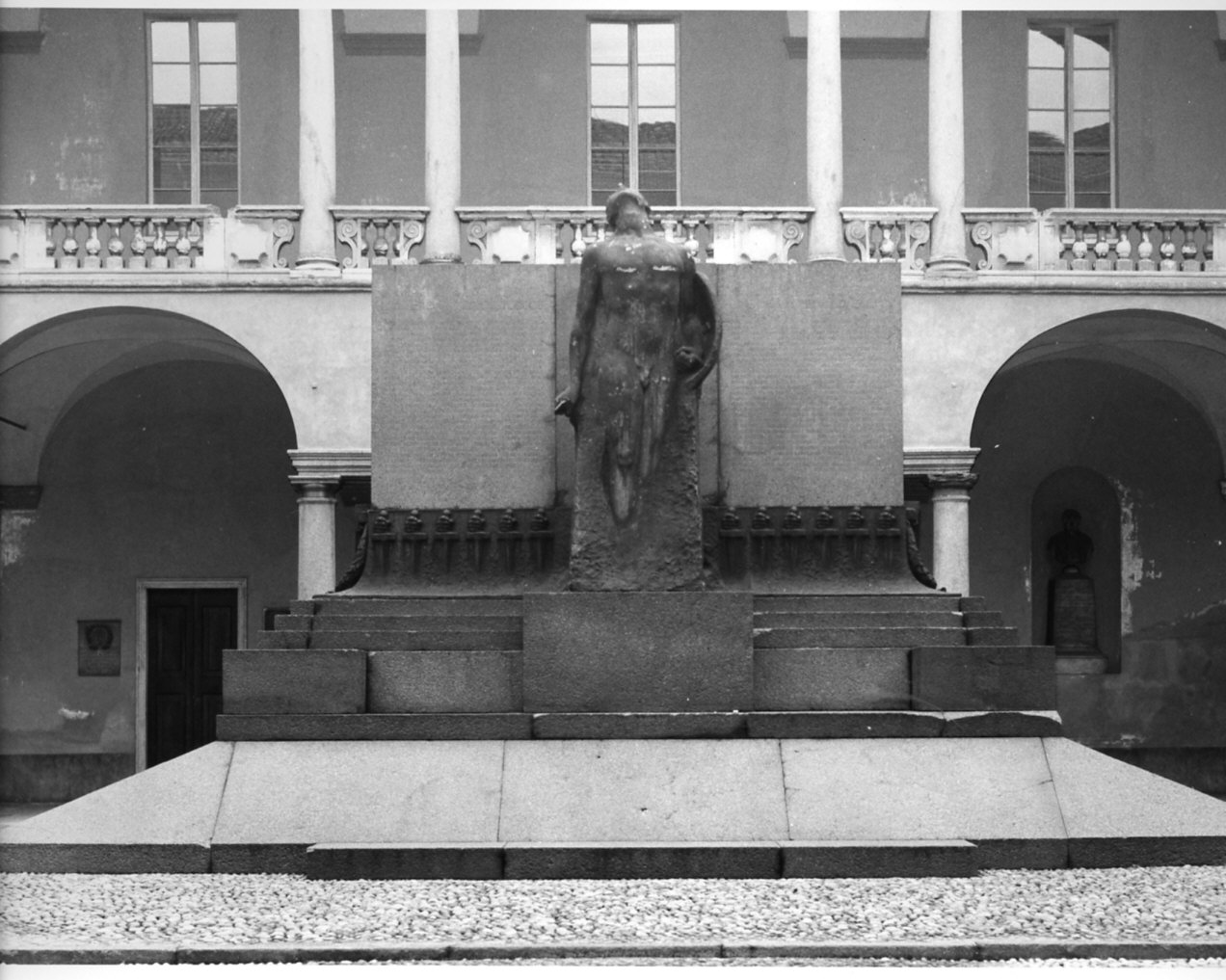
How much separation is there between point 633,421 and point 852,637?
1395 mm

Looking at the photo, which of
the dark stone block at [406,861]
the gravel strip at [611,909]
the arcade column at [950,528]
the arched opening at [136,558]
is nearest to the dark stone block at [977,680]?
the gravel strip at [611,909]

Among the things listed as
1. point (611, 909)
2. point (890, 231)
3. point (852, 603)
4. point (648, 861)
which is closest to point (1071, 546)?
point (890, 231)

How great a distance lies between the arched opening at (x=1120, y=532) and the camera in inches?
844

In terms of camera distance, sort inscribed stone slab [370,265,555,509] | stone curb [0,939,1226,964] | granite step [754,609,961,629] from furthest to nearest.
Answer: inscribed stone slab [370,265,555,509] < granite step [754,609,961,629] < stone curb [0,939,1226,964]

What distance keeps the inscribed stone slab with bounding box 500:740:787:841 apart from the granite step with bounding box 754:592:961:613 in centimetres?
89

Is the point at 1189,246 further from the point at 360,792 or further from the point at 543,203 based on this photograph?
the point at 360,792

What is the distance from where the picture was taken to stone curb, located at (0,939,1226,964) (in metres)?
6.50

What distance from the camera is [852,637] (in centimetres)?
940

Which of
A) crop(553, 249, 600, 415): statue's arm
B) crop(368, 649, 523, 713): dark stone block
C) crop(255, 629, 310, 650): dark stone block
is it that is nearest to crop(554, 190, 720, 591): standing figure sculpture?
crop(553, 249, 600, 415): statue's arm

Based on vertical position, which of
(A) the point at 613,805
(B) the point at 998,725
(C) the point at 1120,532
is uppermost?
(C) the point at 1120,532

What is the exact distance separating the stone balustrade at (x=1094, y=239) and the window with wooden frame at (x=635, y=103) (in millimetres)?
3754

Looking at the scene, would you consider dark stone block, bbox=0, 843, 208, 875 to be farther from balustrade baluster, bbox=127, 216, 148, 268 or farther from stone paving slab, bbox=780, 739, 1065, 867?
balustrade baluster, bbox=127, 216, 148, 268

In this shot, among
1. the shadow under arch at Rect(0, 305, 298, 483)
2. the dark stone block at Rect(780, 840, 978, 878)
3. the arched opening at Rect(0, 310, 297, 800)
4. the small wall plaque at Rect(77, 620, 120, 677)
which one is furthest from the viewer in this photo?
the small wall plaque at Rect(77, 620, 120, 677)

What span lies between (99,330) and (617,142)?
5.51m
